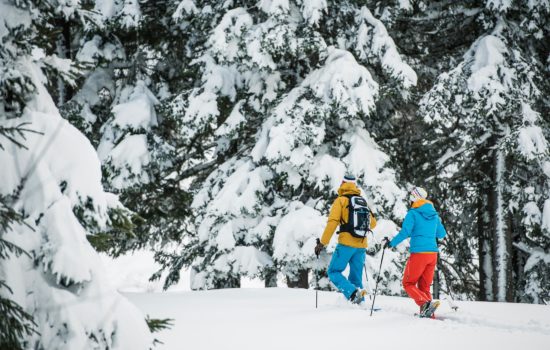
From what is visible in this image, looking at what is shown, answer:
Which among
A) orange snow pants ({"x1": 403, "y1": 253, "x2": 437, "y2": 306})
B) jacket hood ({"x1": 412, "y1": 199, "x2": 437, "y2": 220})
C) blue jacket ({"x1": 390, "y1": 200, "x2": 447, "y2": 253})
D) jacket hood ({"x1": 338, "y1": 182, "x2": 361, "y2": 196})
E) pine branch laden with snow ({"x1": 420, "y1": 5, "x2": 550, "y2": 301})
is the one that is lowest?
orange snow pants ({"x1": 403, "y1": 253, "x2": 437, "y2": 306})

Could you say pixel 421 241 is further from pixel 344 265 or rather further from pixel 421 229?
pixel 344 265

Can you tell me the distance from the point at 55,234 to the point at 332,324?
419 cm

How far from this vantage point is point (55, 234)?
9.41 feet

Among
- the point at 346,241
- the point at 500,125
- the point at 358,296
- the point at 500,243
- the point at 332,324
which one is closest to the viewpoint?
the point at 332,324

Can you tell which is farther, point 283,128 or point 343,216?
point 283,128

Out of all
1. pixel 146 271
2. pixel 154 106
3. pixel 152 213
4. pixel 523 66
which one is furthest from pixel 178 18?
pixel 146 271

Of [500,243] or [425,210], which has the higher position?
[425,210]

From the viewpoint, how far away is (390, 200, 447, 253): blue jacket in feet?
23.0

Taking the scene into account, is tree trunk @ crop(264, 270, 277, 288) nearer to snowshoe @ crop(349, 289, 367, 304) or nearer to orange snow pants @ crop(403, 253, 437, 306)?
snowshoe @ crop(349, 289, 367, 304)

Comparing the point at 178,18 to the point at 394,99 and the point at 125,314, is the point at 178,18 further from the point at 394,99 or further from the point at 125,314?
the point at 125,314

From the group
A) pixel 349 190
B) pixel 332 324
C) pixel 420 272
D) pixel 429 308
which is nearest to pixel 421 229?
pixel 420 272

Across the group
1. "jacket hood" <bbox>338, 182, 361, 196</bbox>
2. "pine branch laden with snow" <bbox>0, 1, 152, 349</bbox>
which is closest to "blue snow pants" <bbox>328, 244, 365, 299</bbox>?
"jacket hood" <bbox>338, 182, 361, 196</bbox>

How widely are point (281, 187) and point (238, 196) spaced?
4.73 feet

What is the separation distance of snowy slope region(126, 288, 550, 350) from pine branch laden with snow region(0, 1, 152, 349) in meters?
2.40
